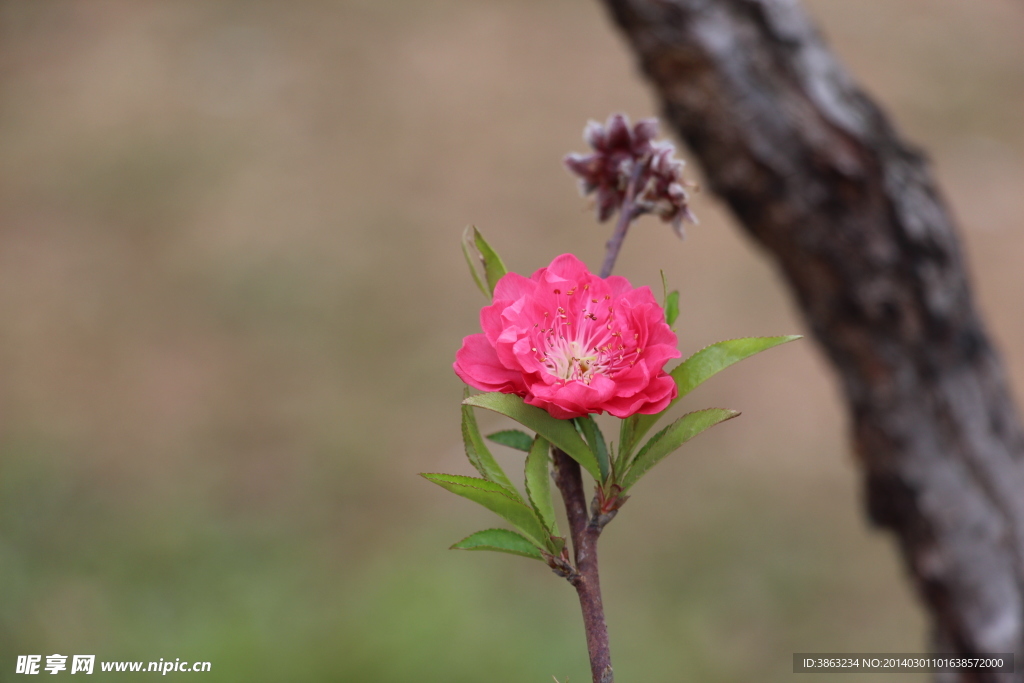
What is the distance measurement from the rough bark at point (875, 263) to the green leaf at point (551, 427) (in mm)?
992

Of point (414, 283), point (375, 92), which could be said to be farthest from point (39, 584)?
point (375, 92)

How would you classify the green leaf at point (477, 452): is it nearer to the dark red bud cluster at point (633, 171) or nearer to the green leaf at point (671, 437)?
the green leaf at point (671, 437)

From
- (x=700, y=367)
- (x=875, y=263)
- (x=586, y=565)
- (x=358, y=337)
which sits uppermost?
(x=358, y=337)

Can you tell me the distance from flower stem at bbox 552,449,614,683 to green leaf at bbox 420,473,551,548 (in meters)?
0.03

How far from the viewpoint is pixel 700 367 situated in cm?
50

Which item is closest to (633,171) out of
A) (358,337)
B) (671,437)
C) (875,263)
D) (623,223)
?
(623,223)

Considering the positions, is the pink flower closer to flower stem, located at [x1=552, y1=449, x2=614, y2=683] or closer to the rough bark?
flower stem, located at [x1=552, y1=449, x2=614, y2=683]

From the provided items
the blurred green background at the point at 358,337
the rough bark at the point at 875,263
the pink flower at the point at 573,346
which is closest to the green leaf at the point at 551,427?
the pink flower at the point at 573,346

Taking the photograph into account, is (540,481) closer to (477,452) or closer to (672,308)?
(477,452)

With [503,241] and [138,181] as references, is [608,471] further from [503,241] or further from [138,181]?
[138,181]

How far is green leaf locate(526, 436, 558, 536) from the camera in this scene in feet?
1.52

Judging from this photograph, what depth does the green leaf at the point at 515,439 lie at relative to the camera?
52 cm

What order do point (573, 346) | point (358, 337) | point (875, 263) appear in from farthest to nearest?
point (358, 337) → point (875, 263) → point (573, 346)

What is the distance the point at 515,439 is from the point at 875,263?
0.99 meters
